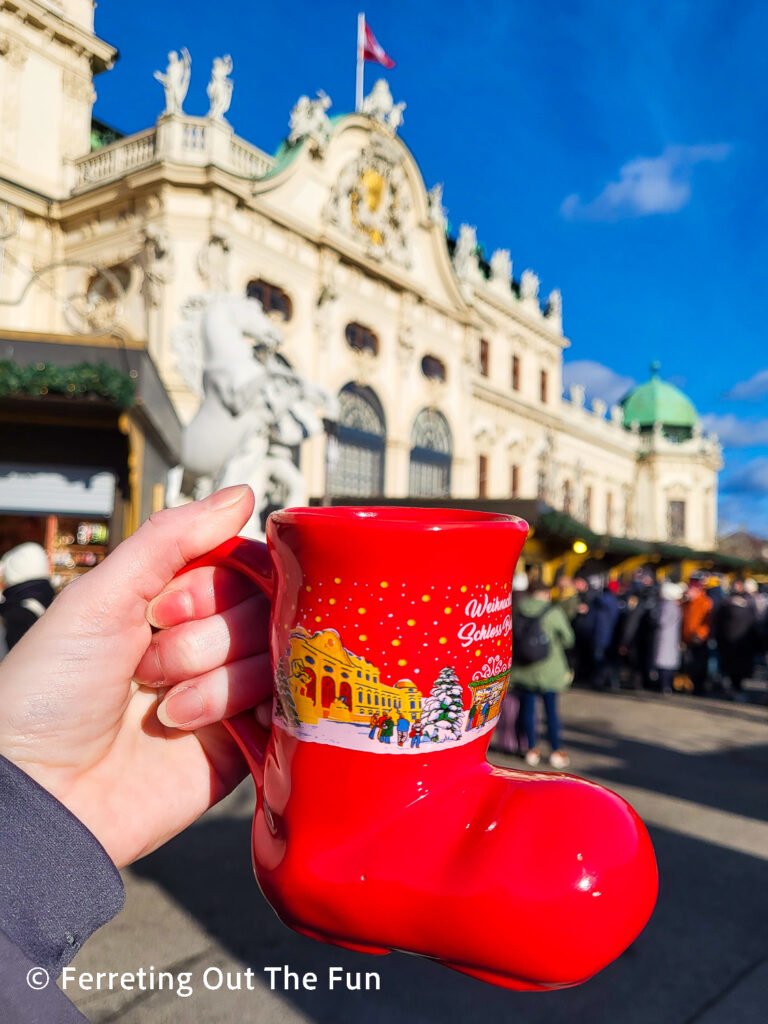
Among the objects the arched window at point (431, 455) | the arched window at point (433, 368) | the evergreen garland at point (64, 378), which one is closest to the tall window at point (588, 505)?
the arched window at point (431, 455)

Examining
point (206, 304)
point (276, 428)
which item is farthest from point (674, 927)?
point (206, 304)

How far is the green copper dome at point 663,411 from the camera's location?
46.0m

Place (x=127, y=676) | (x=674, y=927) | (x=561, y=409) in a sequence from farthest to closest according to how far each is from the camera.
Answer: (x=561, y=409), (x=674, y=927), (x=127, y=676)

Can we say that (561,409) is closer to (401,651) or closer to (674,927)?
(674,927)

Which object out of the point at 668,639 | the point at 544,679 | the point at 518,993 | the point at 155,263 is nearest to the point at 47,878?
the point at 518,993

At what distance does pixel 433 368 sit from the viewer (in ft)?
77.7

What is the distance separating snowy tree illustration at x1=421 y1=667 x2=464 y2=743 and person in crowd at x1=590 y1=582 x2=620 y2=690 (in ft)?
30.2

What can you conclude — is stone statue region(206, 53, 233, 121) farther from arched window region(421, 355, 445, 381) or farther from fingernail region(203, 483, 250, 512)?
fingernail region(203, 483, 250, 512)

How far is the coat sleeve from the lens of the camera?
0.75m

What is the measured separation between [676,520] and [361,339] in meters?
29.1

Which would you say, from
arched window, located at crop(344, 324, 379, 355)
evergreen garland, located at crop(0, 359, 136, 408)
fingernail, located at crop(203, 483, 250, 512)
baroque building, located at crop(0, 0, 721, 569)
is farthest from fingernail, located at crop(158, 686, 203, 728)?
arched window, located at crop(344, 324, 379, 355)

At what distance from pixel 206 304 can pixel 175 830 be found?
433cm

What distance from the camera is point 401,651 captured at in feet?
2.77

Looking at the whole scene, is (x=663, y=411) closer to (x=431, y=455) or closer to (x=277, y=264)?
(x=431, y=455)
